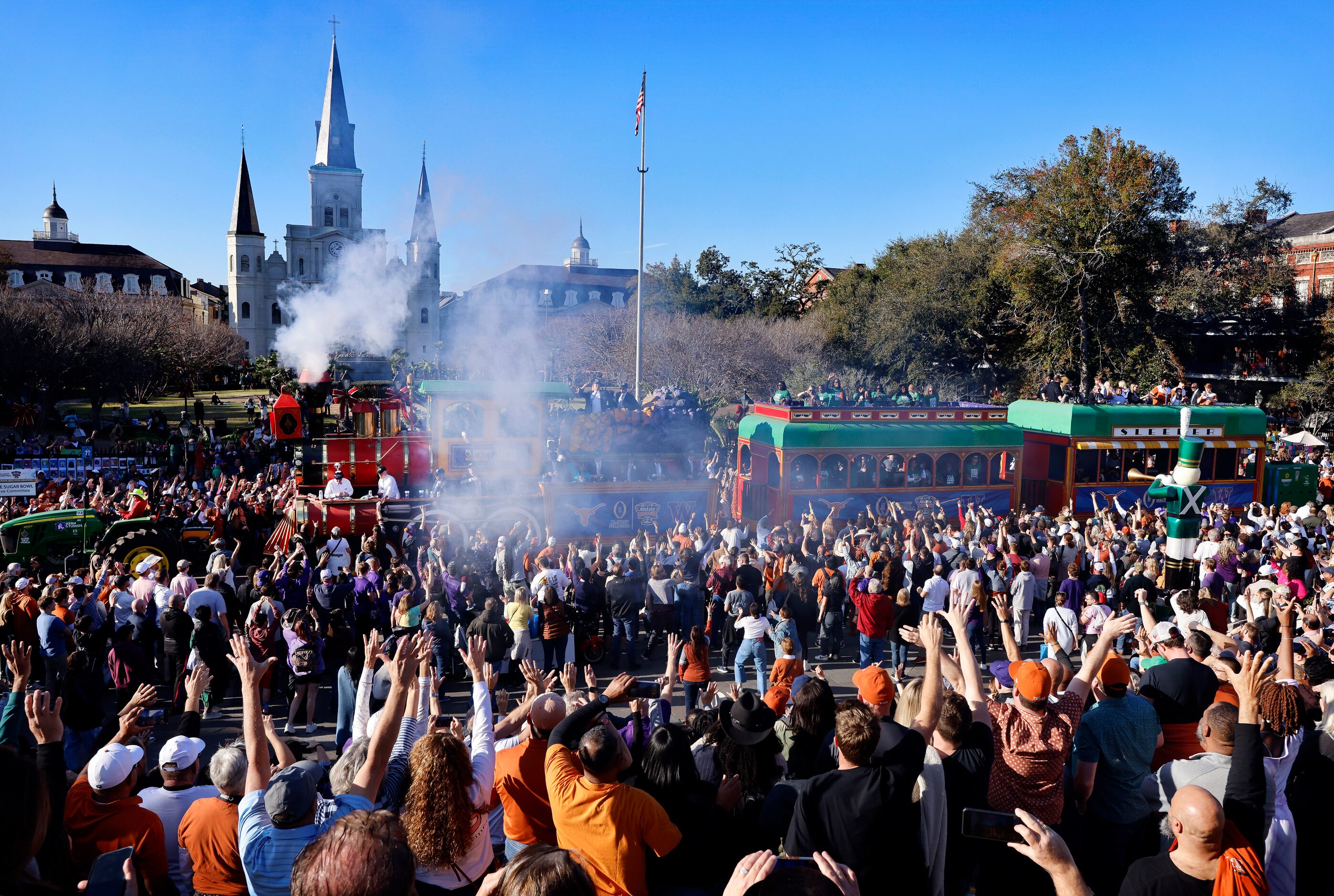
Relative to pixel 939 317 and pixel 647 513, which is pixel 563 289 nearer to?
pixel 939 317

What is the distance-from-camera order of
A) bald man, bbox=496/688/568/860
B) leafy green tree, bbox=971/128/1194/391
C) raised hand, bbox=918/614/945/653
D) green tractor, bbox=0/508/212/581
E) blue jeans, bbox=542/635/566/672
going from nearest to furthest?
1. bald man, bbox=496/688/568/860
2. raised hand, bbox=918/614/945/653
3. blue jeans, bbox=542/635/566/672
4. green tractor, bbox=0/508/212/581
5. leafy green tree, bbox=971/128/1194/391

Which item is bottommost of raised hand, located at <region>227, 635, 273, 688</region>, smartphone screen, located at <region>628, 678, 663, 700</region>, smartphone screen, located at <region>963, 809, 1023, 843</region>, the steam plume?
smartphone screen, located at <region>628, 678, 663, 700</region>

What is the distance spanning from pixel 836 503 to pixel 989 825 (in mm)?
13562

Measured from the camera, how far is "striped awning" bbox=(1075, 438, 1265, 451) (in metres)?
17.9

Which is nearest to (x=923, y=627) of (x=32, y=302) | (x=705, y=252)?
(x=32, y=302)

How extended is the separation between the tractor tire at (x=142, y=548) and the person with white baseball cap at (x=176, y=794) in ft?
30.9

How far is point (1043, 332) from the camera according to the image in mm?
34094

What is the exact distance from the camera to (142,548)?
12.8m

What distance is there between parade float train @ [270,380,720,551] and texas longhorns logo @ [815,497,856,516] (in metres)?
2.24

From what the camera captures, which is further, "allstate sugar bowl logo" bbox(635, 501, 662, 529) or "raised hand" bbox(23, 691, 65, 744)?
"allstate sugar bowl logo" bbox(635, 501, 662, 529)

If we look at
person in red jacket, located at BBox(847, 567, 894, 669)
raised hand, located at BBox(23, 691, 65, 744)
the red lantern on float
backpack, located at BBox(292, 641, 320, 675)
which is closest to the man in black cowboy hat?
raised hand, located at BBox(23, 691, 65, 744)

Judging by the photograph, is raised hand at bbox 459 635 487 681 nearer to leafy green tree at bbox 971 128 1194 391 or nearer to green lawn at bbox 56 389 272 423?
leafy green tree at bbox 971 128 1194 391

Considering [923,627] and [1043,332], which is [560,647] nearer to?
[923,627]

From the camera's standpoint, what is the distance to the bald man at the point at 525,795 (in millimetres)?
3922
